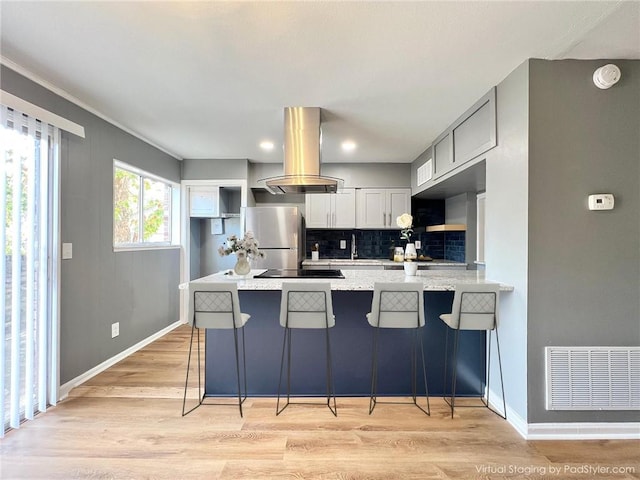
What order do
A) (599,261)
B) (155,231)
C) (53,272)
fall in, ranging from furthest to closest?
1. (155,231)
2. (53,272)
3. (599,261)

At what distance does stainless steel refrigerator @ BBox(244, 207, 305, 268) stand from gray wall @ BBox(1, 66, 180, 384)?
139 cm

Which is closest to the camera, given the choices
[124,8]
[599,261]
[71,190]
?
[124,8]

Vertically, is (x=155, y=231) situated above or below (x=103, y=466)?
above

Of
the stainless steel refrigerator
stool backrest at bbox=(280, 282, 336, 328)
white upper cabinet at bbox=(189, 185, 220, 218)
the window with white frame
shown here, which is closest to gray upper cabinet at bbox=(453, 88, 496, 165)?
stool backrest at bbox=(280, 282, 336, 328)

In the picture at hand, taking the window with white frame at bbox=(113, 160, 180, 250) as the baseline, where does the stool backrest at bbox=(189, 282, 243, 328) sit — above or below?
below

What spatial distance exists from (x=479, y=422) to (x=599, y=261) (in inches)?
51.7

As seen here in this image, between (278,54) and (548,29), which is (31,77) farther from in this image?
(548,29)

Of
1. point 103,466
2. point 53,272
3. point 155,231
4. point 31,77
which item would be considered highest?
point 31,77

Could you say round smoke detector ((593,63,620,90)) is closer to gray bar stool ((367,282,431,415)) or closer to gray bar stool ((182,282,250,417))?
gray bar stool ((367,282,431,415))

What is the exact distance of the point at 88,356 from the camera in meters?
2.84

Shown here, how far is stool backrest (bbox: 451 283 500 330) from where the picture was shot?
2137 mm

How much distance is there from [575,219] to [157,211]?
440 cm

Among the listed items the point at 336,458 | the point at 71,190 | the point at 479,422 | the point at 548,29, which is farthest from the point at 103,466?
the point at 548,29

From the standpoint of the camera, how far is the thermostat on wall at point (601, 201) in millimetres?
1979
